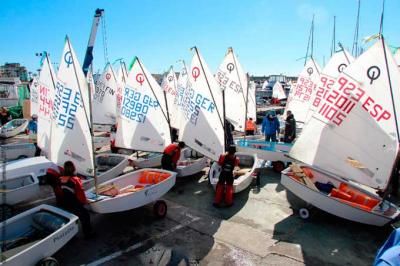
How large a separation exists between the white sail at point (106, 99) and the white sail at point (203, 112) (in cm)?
769

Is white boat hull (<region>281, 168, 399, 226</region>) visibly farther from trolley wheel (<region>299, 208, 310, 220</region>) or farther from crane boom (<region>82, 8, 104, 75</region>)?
crane boom (<region>82, 8, 104, 75</region>)

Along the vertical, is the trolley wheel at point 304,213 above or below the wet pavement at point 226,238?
above

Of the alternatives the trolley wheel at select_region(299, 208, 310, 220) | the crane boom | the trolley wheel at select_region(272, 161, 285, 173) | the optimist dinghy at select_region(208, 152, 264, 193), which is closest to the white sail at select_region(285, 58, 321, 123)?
the optimist dinghy at select_region(208, 152, 264, 193)

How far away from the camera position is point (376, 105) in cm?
602

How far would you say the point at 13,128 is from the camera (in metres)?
17.6

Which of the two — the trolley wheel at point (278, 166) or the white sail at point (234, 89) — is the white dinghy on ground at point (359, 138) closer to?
the trolley wheel at point (278, 166)

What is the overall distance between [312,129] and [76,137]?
561 centimetres

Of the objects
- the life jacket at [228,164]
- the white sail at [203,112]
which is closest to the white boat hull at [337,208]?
the life jacket at [228,164]

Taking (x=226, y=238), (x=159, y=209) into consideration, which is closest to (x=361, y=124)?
(x=226, y=238)

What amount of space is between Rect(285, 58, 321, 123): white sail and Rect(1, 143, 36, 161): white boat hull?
39.2ft

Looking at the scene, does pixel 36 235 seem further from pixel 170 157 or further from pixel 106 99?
pixel 106 99

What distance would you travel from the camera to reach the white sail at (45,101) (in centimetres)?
820

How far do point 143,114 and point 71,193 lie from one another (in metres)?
4.16

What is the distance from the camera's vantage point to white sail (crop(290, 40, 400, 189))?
591 centimetres
